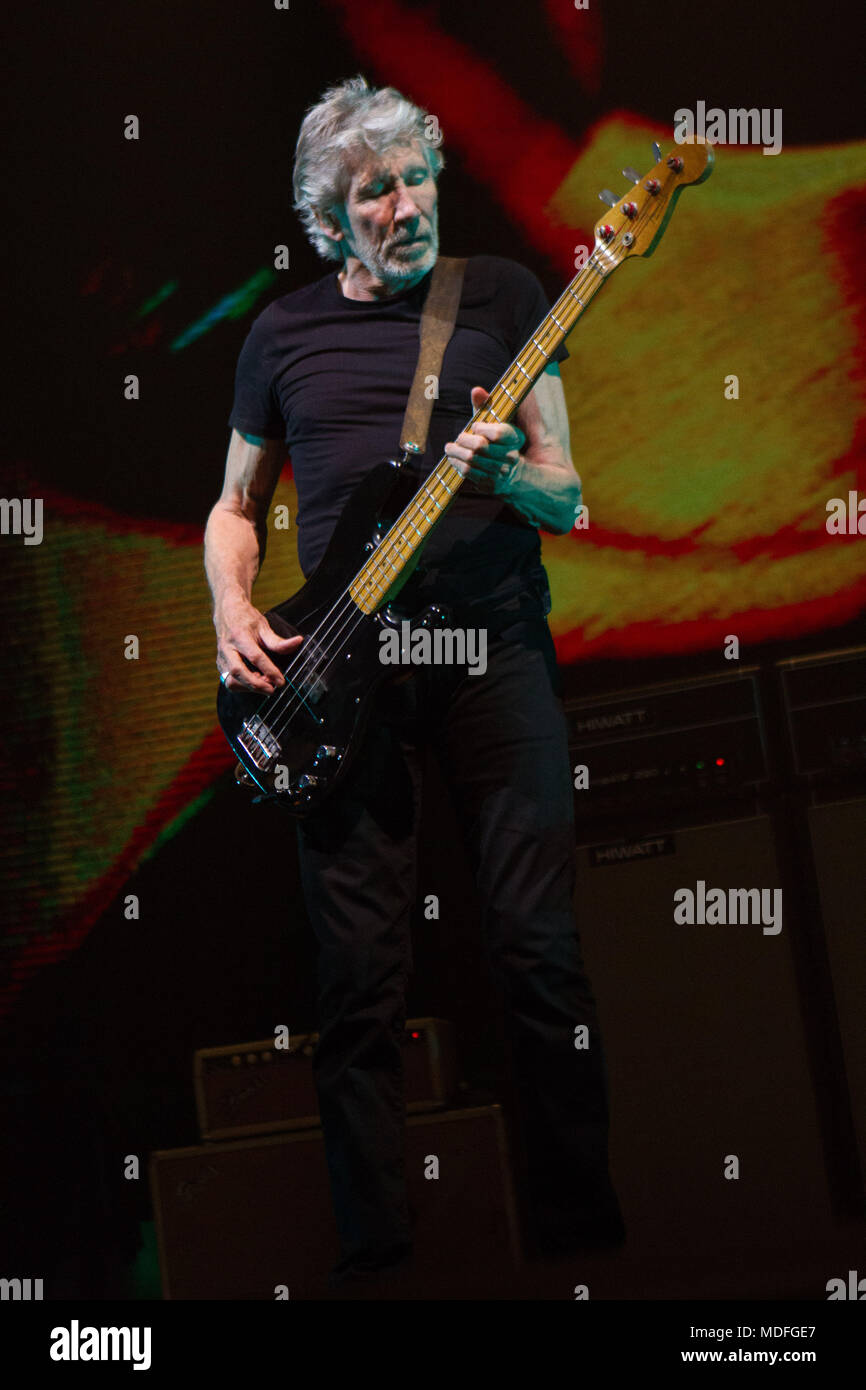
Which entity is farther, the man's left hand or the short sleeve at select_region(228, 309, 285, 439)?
the short sleeve at select_region(228, 309, 285, 439)

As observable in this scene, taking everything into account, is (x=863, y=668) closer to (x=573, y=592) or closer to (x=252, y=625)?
(x=573, y=592)

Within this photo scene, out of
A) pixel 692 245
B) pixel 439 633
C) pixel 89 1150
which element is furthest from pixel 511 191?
pixel 89 1150

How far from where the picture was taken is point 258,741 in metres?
2.36

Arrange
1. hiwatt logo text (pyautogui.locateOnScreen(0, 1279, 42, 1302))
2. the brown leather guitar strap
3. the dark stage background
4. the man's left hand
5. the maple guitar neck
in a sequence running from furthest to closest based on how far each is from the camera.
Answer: the dark stage background
hiwatt logo text (pyautogui.locateOnScreen(0, 1279, 42, 1302))
the brown leather guitar strap
the maple guitar neck
the man's left hand

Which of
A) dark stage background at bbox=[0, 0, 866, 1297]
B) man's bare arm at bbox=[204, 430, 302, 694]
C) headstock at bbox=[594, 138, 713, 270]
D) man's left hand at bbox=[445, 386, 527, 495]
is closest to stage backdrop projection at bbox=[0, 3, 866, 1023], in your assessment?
dark stage background at bbox=[0, 0, 866, 1297]

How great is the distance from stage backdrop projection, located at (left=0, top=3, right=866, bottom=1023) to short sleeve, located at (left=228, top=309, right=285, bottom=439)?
504 mm

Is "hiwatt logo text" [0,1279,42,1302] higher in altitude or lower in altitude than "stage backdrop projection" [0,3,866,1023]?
lower

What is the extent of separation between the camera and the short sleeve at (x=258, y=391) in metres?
2.53

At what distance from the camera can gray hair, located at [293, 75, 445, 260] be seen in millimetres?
2438

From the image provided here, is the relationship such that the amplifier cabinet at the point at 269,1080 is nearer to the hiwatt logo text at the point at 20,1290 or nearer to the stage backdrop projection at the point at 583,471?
the hiwatt logo text at the point at 20,1290

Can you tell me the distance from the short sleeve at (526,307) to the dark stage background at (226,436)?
1.66 feet

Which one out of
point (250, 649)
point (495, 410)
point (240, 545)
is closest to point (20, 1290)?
point (250, 649)
